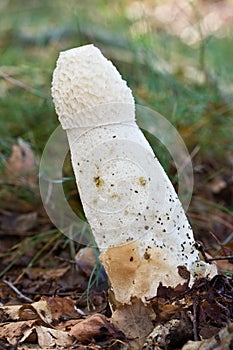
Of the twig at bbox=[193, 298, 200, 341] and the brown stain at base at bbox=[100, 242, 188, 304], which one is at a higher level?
the twig at bbox=[193, 298, 200, 341]

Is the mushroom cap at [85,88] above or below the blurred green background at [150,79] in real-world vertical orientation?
above

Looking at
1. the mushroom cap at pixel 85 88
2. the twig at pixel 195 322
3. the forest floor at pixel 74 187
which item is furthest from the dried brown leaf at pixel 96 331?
the mushroom cap at pixel 85 88

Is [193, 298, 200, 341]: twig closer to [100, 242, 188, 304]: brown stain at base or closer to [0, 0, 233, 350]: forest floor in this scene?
[0, 0, 233, 350]: forest floor

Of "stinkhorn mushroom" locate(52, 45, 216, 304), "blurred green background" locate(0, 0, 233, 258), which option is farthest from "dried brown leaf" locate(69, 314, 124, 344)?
"blurred green background" locate(0, 0, 233, 258)

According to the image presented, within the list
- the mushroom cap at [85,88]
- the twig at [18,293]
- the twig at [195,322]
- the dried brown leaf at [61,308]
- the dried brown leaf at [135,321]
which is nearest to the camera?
the twig at [195,322]

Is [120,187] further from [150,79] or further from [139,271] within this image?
[150,79]

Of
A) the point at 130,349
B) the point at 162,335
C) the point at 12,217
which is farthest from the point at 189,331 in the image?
the point at 12,217

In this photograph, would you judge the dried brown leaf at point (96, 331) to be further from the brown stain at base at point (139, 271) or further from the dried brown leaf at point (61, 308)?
the dried brown leaf at point (61, 308)
